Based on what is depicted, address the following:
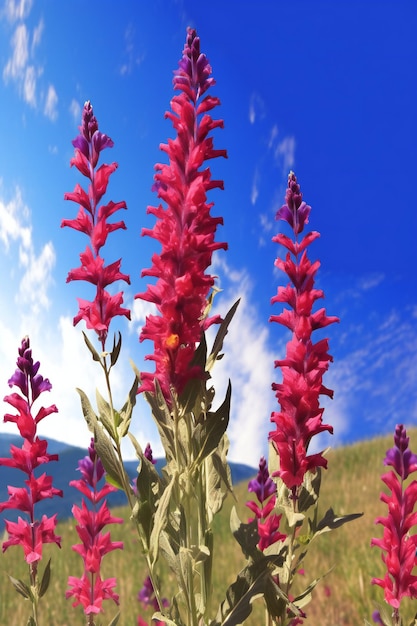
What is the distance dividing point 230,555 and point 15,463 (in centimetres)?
537

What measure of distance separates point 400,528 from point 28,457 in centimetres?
191

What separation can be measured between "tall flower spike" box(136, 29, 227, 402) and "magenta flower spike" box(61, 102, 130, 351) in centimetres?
26

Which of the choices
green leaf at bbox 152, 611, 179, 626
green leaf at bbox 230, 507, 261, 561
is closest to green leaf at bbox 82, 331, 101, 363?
green leaf at bbox 230, 507, 261, 561

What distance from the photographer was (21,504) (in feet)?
10.9

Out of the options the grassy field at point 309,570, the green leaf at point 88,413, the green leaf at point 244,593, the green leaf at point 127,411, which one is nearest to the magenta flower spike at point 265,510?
the green leaf at point 244,593

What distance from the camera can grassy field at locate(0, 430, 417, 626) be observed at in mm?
5910

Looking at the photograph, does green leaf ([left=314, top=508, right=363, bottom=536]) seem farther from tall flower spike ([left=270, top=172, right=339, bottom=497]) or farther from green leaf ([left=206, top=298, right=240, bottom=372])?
green leaf ([left=206, top=298, right=240, bottom=372])

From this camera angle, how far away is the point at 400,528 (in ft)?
11.1

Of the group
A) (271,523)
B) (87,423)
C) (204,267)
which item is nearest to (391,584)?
(271,523)

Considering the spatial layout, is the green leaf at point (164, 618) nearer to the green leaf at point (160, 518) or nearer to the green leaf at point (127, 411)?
the green leaf at point (160, 518)

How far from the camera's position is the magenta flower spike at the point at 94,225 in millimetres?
2664

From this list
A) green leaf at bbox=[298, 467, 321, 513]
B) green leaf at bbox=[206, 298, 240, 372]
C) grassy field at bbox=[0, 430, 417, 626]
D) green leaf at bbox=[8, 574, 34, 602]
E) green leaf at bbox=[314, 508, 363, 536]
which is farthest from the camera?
grassy field at bbox=[0, 430, 417, 626]

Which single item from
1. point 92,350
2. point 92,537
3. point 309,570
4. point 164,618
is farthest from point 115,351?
point 309,570

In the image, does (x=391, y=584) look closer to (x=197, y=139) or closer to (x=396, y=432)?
(x=396, y=432)
